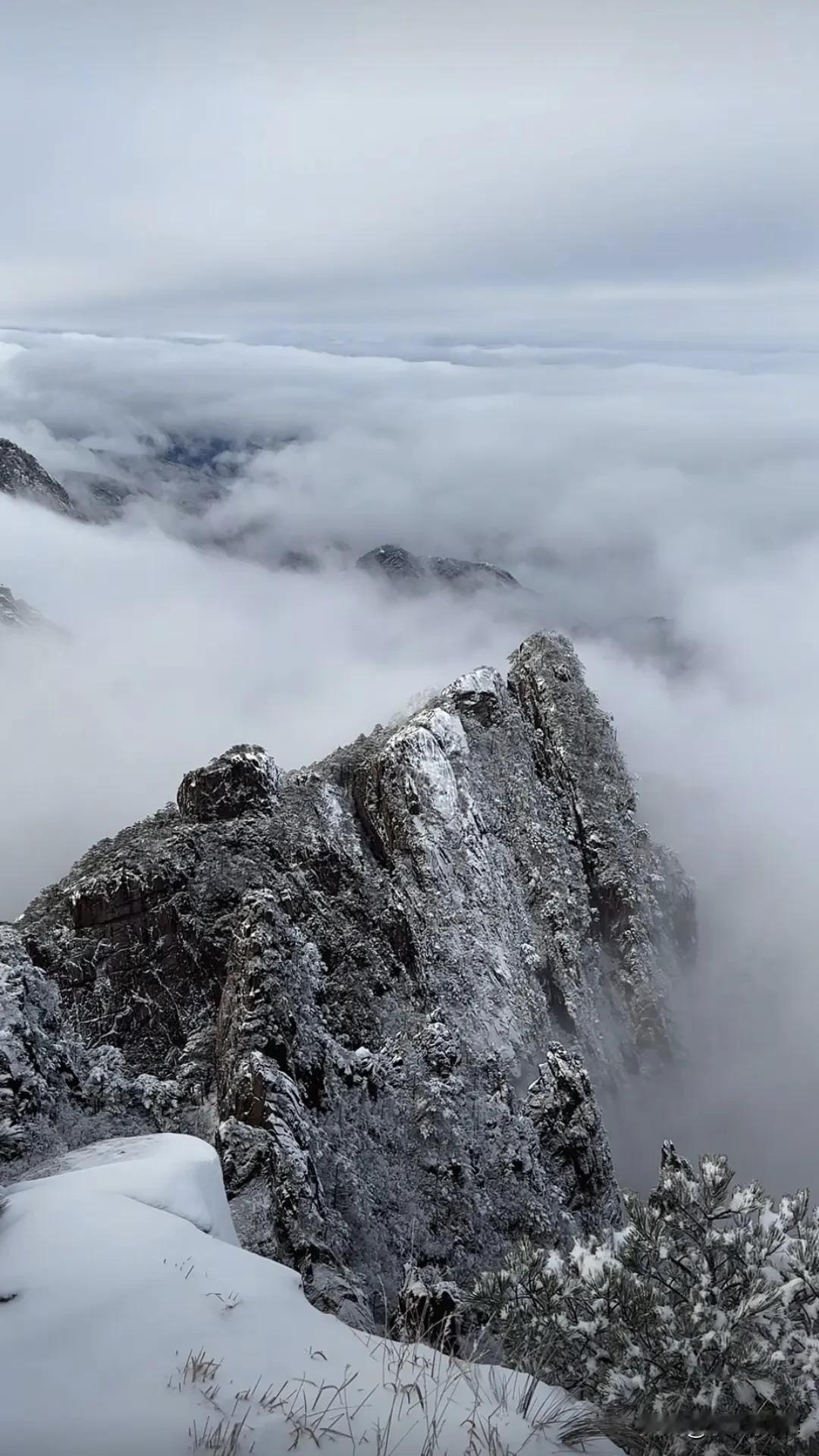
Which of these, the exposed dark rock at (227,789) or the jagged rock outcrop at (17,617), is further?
the jagged rock outcrop at (17,617)

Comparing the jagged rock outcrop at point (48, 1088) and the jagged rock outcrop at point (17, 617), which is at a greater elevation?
the jagged rock outcrop at point (17, 617)

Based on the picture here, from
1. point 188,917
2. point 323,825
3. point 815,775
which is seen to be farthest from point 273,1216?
point 815,775

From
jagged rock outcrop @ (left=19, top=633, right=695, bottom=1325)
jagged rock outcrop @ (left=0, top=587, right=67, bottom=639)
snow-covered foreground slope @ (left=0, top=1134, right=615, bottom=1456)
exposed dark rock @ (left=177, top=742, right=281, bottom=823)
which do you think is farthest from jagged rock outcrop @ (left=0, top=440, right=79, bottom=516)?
snow-covered foreground slope @ (left=0, top=1134, right=615, bottom=1456)

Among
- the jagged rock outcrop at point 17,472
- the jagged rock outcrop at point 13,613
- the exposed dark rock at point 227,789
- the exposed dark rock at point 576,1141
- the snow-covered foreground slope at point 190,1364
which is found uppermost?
the jagged rock outcrop at point 17,472

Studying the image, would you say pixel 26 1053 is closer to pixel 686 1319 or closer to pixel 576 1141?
pixel 686 1319

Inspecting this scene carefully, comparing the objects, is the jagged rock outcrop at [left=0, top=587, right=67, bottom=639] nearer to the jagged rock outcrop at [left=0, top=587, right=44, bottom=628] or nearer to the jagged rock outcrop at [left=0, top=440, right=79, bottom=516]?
the jagged rock outcrop at [left=0, top=587, right=44, bottom=628]

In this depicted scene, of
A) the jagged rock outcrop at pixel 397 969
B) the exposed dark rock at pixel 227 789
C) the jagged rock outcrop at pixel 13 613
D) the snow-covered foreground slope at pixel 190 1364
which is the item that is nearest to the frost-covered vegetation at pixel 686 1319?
the snow-covered foreground slope at pixel 190 1364

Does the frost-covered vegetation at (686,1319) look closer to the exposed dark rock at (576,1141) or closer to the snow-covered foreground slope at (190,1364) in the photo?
the snow-covered foreground slope at (190,1364)

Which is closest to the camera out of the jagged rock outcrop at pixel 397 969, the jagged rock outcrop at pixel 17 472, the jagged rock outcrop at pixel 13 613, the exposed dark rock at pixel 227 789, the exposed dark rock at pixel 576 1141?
the jagged rock outcrop at pixel 397 969
